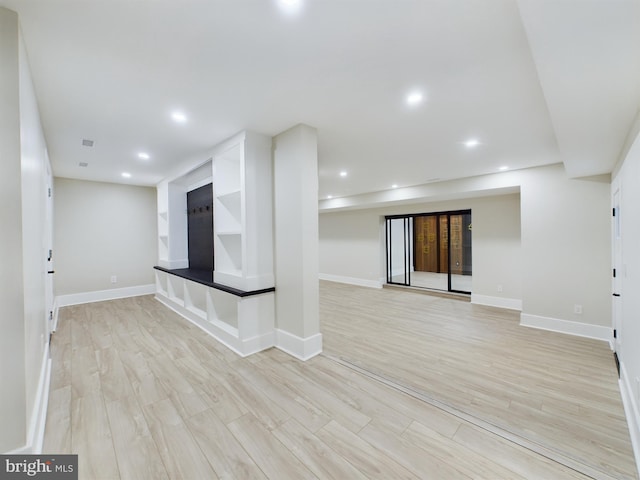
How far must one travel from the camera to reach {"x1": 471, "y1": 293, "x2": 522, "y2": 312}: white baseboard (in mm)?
5072

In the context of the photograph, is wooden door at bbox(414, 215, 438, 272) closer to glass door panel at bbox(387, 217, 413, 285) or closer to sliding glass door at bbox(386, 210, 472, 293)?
sliding glass door at bbox(386, 210, 472, 293)

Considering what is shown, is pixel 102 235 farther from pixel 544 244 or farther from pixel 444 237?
pixel 544 244

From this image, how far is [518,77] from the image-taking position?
6.45 ft

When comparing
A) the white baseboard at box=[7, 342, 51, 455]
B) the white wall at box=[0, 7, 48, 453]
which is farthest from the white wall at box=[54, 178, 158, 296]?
the white wall at box=[0, 7, 48, 453]

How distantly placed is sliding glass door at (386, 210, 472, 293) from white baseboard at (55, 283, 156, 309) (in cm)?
635

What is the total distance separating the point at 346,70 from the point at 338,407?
2.62 m

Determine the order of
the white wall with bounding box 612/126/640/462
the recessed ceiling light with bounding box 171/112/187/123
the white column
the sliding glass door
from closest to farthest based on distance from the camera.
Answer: the white wall with bounding box 612/126/640/462
the recessed ceiling light with bounding box 171/112/187/123
the white column
the sliding glass door

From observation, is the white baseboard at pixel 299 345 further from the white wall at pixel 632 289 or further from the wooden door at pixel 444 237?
the wooden door at pixel 444 237

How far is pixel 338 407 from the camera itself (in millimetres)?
2109

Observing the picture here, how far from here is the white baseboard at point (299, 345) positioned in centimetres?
291

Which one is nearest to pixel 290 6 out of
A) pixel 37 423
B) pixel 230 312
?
pixel 37 423

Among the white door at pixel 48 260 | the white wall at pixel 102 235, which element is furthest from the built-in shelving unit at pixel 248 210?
the white wall at pixel 102 235

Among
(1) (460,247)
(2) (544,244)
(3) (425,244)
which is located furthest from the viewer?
(3) (425,244)

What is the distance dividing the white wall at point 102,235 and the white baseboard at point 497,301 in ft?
24.5
